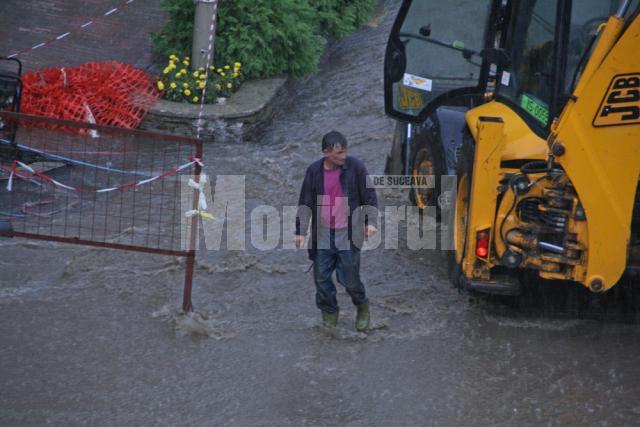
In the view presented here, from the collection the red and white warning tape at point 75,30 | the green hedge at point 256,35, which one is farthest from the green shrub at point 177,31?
the red and white warning tape at point 75,30

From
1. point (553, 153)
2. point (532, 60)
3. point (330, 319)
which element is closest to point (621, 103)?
point (553, 153)

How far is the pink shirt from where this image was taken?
684 centimetres

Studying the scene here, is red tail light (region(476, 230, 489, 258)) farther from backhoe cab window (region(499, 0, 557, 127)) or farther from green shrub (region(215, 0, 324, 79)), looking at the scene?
green shrub (region(215, 0, 324, 79))

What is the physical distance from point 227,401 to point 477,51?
3.91 metres

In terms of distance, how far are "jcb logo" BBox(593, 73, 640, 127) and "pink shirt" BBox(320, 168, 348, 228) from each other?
1814 mm

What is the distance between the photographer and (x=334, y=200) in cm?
686

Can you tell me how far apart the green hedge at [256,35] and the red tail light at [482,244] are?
20.8ft

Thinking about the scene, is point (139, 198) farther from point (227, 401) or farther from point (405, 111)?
point (227, 401)

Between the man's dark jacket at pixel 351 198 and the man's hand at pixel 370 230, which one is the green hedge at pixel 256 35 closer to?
the man's dark jacket at pixel 351 198

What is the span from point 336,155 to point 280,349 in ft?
4.72

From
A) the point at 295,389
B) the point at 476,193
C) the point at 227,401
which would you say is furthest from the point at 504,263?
the point at 227,401

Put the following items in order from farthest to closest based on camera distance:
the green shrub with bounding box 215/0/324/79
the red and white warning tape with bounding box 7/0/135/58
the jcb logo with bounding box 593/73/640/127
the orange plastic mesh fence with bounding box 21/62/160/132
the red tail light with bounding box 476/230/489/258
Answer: the red and white warning tape with bounding box 7/0/135/58, the green shrub with bounding box 215/0/324/79, the orange plastic mesh fence with bounding box 21/62/160/132, the red tail light with bounding box 476/230/489/258, the jcb logo with bounding box 593/73/640/127

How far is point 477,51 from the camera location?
8.30 m

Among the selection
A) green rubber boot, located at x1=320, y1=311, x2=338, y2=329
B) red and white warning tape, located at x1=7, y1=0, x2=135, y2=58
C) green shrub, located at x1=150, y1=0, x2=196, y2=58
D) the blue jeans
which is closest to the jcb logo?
the blue jeans
